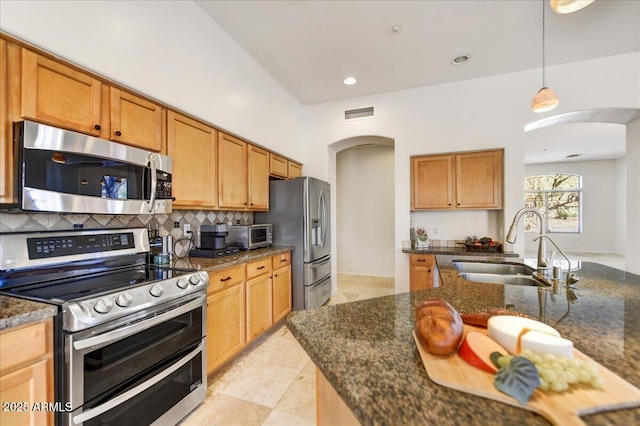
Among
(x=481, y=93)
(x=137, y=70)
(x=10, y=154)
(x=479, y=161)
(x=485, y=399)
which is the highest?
(x=481, y=93)

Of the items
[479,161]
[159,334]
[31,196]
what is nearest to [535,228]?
[479,161]

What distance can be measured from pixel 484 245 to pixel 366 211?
100 inches

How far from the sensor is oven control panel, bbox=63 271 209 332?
1172mm

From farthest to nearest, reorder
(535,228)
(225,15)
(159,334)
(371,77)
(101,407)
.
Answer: (535,228), (371,77), (225,15), (159,334), (101,407)

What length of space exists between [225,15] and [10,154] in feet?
6.74

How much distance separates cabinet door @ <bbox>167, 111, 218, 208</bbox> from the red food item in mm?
2189

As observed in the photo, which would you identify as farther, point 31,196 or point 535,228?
point 535,228

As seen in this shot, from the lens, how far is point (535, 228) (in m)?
8.55

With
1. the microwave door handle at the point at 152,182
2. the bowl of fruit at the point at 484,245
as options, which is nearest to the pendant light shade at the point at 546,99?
the bowl of fruit at the point at 484,245

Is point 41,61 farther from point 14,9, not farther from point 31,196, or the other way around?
point 31,196

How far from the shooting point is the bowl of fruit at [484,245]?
345 centimetres

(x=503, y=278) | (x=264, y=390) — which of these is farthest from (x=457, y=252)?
(x=264, y=390)

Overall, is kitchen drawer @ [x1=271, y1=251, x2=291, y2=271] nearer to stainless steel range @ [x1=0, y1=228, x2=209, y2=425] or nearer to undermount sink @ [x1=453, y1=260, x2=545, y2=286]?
stainless steel range @ [x1=0, y1=228, x2=209, y2=425]

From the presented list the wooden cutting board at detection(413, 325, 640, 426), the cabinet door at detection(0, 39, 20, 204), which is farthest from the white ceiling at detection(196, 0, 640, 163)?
the wooden cutting board at detection(413, 325, 640, 426)
